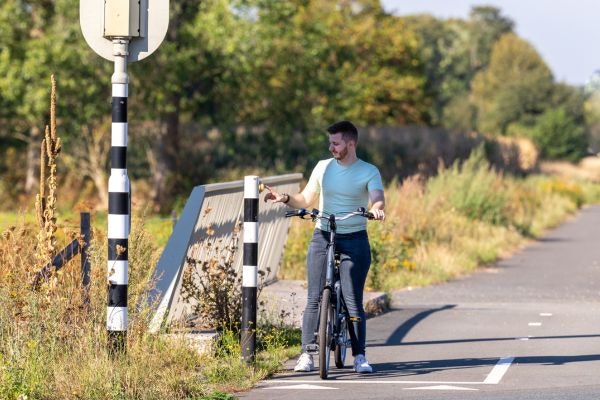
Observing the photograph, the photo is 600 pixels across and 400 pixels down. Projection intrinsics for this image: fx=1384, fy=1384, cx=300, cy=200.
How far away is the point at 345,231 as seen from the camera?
9.76m

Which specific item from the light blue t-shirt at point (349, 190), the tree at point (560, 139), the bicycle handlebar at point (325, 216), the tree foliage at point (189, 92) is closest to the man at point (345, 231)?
the light blue t-shirt at point (349, 190)

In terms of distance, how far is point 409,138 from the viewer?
149 ft

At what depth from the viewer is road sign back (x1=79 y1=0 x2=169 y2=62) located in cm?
917

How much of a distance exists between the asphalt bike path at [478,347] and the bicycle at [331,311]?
190 mm

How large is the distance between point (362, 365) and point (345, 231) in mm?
958

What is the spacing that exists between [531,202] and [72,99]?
13.2 m

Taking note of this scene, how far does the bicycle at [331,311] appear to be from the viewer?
370 inches

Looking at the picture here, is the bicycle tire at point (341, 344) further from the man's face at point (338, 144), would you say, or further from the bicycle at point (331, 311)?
the man's face at point (338, 144)

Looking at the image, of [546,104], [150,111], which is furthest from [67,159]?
[546,104]

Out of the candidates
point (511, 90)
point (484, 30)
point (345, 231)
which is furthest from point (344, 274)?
point (484, 30)

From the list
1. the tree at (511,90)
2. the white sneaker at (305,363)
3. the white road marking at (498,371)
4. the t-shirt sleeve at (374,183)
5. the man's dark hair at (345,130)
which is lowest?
the white road marking at (498,371)

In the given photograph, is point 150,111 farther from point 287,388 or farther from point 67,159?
point 287,388

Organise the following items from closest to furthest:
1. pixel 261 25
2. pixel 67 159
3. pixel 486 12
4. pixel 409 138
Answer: pixel 261 25 → pixel 67 159 → pixel 409 138 → pixel 486 12

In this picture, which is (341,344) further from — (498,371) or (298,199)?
(498,371)
